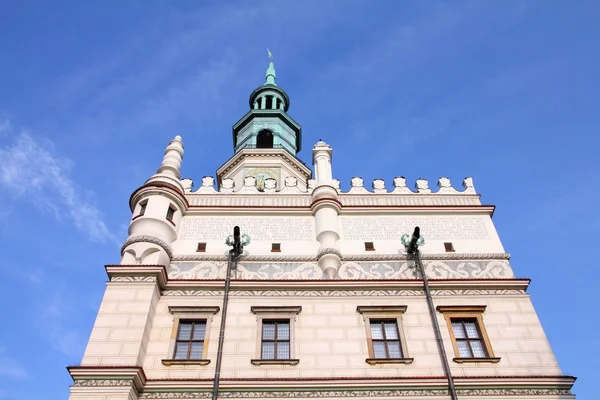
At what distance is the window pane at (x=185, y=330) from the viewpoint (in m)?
13.8

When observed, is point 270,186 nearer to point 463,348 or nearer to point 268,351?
point 268,351

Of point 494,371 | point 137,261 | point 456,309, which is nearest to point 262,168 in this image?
point 137,261

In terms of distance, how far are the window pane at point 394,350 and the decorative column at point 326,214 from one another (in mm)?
2566

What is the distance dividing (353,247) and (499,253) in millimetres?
4176

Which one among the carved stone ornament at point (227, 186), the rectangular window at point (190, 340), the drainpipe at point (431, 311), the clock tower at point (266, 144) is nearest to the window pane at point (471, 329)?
the drainpipe at point (431, 311)

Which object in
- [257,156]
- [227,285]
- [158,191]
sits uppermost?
[257,156]

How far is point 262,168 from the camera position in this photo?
25.7 m

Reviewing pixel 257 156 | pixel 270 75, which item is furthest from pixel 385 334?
pixel 270 75

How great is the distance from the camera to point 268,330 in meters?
14.0

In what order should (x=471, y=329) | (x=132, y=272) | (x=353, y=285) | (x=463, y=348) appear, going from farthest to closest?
(x=353, y=285) < (x=132, y=272) < (x=471, y=329) < (x=463, y=348)

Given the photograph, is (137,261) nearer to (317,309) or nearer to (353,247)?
(317,309)

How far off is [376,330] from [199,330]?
174 inches

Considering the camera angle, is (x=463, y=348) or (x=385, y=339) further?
(x=385, y=339)

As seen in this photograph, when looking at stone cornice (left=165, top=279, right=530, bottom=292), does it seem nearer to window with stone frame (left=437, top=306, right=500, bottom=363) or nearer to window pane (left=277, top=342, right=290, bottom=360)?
window with stone frame (left=437, top=306, right=500, bottom=363)
